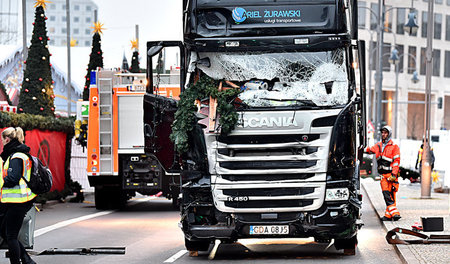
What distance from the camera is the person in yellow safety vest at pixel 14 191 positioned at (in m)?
10.8

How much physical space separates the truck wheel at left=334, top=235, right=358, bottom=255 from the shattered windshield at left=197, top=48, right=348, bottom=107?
2055 mm

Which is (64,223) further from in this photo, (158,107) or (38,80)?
(38,80)

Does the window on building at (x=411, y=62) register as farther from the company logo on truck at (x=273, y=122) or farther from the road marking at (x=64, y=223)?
the company logo on truck at (x=273, y=122)

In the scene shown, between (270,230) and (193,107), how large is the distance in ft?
6.31

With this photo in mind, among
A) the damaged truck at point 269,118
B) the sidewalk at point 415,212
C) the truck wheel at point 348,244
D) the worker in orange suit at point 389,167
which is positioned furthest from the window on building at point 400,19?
the damaged truck at point 269,118

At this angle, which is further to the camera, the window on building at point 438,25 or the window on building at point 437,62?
Result: the window on building at point 437,62

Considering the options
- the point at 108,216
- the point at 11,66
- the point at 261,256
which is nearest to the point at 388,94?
the point at 11,66

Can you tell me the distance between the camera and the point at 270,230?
471 inches

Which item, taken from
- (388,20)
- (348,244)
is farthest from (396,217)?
(388,20)

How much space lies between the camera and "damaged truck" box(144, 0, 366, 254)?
1181 centimetres

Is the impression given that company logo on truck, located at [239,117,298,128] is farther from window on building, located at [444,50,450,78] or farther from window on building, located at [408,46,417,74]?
window on building, located at [444,50,450,78]

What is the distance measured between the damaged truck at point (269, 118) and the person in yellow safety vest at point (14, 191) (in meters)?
2.18

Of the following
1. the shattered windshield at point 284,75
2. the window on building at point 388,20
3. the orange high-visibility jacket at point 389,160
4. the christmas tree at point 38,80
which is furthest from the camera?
the window on building at point 388,20

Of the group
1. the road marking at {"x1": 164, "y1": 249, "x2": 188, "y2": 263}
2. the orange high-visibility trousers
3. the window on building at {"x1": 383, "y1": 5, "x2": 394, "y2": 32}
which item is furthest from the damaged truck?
the window on building at {"x1": 383, "y1": 5, "x2": 394, "y2": 32}
